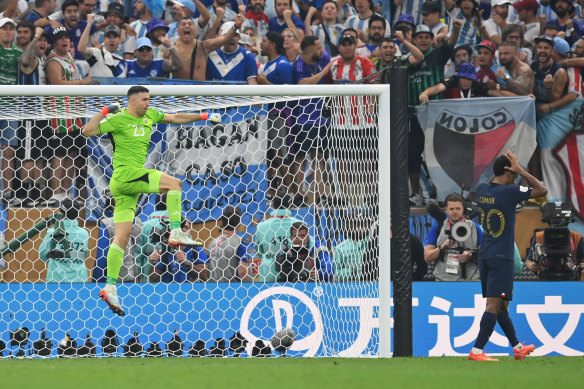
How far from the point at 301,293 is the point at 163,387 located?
380cm

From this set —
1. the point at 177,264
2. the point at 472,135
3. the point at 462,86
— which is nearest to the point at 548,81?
the point at 462,86

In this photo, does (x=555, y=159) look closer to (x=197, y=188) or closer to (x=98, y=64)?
(x=197, y=188)

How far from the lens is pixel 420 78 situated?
1232cm

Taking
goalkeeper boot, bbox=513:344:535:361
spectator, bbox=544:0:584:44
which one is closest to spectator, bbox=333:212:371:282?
goalkeeper boot, bbox=513:344:535:361

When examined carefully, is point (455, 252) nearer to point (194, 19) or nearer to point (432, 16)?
point (432, 16)

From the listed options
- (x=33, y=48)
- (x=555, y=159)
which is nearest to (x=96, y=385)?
(x=33, y=48)

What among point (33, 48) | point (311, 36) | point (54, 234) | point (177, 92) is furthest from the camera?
point (311, 36)

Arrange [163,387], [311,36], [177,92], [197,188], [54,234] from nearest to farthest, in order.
A: [163,387], [177,92], [54,234], [197,188], [311,36]

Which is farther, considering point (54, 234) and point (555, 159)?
point (555, 159)

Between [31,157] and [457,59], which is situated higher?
[457,59]

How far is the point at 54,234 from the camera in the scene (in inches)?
386

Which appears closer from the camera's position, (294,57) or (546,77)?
(546,77)

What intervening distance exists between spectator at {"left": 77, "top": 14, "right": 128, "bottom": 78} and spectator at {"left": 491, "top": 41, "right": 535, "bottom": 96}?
4.89 m

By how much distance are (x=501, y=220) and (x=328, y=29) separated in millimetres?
6136
